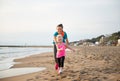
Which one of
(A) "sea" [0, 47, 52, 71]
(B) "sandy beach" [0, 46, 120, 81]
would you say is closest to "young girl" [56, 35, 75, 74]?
(B) "sandy beach" [0, 46, 120, 81]

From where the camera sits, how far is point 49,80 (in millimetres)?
5445

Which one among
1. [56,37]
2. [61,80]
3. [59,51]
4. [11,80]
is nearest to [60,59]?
[59,51]

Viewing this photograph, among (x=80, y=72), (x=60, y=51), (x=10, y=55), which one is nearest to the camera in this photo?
(x=80, y=72)

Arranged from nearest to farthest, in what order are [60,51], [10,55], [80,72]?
1. [80,72]
2. [60,51]
3. [10,55]

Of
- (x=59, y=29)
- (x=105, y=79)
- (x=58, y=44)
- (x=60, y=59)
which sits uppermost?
(x=59, y=29)

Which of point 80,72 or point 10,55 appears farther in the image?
point 10,55

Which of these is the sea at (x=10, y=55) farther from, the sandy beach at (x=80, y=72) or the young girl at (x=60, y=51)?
the young girl at (x=60, y=51)

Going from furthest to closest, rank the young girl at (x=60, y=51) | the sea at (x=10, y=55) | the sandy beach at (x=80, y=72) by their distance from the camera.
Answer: the sea at (x=10, y=55) < the young girl at (x=60, y=51) < the sandy beach at (x=80, y=72)

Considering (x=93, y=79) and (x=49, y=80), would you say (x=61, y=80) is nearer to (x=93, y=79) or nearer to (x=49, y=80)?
(x=49, y=80)

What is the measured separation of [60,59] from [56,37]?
0.81m

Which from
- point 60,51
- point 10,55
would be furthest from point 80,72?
point 10,55

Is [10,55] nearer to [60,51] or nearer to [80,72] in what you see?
[60,51]

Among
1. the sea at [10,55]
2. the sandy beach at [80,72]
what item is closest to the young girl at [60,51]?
the sandy beach at [80,72]

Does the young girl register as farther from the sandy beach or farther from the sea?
the sea
